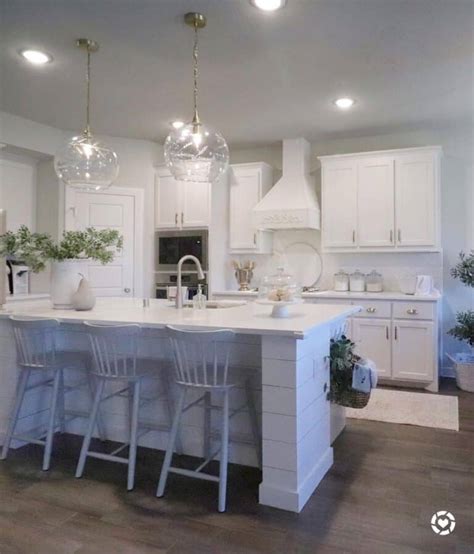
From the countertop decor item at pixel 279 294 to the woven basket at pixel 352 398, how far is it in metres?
0.64

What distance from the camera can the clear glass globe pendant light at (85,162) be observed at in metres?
3.39

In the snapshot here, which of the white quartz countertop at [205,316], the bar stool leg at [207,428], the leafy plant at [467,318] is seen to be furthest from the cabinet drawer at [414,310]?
the bar stool leg at [207,428]

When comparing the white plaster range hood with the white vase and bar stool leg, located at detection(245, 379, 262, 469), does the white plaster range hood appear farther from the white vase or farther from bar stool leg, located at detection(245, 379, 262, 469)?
bar stool leg, located at detection(245, 379, 262, 469)

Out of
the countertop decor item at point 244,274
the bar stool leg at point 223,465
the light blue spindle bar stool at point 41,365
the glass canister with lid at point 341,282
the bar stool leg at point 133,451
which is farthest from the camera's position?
the countertop decor item at point 244,274

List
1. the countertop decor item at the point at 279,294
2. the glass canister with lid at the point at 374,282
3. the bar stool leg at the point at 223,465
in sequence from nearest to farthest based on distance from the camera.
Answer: the bar stool leg at the point at 223,465 < the countertop decor item at the point at 279,294 < the glass canister with lid at the point at 374,282

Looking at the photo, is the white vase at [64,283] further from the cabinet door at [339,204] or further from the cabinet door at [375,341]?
the cabinet door at [339,204]

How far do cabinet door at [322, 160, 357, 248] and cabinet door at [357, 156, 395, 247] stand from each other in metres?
0.08

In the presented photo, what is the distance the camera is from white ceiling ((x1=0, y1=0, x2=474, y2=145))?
2.84m

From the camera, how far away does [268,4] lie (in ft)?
8.93

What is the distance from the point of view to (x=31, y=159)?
527cm

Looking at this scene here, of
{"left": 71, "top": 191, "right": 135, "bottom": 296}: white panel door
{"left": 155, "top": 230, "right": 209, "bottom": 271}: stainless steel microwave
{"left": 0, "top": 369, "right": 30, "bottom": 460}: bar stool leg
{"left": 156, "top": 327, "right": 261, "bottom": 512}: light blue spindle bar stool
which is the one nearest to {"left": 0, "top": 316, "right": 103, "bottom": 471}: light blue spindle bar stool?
{"left": 0, "top": 369, "right": 30, "bottom": 460}: bar stool leg

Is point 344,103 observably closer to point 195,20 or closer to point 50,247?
point 195,20

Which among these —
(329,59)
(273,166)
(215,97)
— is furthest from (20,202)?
(329,59)

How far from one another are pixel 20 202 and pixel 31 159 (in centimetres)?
52
